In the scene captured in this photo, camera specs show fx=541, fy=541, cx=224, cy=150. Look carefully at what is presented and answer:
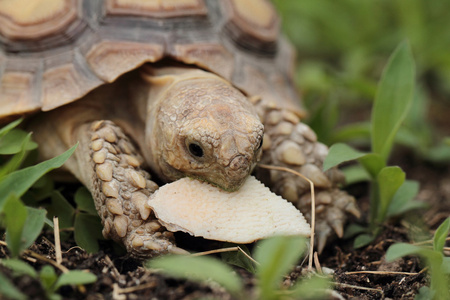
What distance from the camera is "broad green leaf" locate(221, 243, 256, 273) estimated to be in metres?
2.11

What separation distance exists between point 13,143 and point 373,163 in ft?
5.45

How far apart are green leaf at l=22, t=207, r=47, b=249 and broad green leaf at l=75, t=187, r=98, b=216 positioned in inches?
19.8

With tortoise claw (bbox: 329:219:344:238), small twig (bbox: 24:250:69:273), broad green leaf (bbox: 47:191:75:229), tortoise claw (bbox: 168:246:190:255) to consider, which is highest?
small twig (bbox: 24:250:69:273)

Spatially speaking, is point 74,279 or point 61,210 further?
point 61,210

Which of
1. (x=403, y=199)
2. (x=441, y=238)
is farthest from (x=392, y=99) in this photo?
(x=441, y=238)

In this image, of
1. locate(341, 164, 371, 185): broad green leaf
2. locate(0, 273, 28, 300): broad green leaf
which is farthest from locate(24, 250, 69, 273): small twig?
locate(341, 164, 371, 185): broad green leaf

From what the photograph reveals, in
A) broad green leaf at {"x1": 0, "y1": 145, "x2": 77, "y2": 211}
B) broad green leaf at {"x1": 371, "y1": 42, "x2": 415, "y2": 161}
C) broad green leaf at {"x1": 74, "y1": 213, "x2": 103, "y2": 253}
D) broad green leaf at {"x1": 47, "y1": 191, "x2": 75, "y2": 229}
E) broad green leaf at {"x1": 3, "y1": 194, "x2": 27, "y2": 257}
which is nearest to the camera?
broad green leaf at {"x1": 3, "y1": 194, "x2": 27, "y2": 257}

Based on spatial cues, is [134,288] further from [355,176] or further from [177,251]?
[355,176]

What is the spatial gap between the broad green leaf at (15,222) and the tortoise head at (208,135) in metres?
0.67

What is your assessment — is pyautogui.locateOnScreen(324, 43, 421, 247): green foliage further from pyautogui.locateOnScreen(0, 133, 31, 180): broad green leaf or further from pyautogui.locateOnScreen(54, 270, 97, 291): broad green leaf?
pyautogui.locateOnScreen(0, 133, 31, 180): broad green leaf

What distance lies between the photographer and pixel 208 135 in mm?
2094

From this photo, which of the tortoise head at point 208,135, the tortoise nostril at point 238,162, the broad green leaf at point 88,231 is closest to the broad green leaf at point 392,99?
the tortoise head at point 208,135

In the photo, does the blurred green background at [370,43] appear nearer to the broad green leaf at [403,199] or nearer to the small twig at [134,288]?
the broad green leaf at [403,199]

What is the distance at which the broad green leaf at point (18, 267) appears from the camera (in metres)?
1.73
